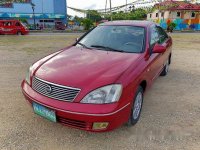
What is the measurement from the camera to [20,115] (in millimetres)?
3484

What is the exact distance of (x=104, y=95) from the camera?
256 cm

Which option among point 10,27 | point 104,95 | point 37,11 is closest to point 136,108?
point 104,95

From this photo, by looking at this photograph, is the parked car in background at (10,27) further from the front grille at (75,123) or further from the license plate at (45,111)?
the front grille at (75,123)

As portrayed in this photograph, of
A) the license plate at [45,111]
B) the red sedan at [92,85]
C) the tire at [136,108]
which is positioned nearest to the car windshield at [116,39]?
the red sedan at [92,85]

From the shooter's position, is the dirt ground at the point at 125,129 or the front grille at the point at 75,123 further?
the dirt ground at the point at 125,129

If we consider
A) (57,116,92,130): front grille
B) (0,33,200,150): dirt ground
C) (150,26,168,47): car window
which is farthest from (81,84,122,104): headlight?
(150,26,168,47): car window

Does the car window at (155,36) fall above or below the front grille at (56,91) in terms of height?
above

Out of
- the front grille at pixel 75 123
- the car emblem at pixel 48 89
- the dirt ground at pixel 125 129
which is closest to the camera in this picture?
the front grille at pixel 75 123

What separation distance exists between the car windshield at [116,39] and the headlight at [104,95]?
117 centimetres

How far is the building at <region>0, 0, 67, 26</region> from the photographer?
130ft

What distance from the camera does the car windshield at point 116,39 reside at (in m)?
3.69

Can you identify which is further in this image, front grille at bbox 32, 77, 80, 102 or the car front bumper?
front grille at bbox 32, 77, 80, 102

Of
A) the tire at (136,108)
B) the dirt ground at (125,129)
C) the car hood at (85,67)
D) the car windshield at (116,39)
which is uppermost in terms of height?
the car windshield at (116,39)

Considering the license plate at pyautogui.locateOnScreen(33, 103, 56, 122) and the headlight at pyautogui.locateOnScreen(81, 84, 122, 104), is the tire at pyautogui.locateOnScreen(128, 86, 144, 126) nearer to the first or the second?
the headlight at pyautogui.locateOnScreen(81, 84, 122, 104)
